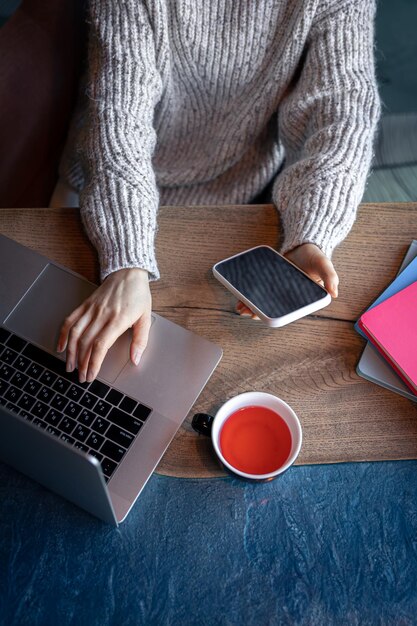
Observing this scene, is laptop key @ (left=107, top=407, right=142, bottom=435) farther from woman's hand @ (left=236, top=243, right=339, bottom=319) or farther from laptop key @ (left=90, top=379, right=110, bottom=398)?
woman's hand @ (left=236, top=243, right=339, bottom=319)

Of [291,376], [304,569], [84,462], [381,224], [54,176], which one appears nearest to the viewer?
[84,462]

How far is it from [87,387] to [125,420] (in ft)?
0.22

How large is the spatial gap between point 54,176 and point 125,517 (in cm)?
80

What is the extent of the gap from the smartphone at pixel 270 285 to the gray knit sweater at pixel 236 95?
53 millimetres

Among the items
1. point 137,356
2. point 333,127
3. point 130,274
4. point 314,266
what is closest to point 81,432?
point 137,356

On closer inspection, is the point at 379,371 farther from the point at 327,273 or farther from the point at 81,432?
the point at 81,432

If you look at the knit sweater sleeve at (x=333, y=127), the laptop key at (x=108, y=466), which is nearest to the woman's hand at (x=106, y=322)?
the laptop key at (x=108, y=466)

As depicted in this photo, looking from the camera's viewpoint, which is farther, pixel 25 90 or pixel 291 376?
pixel 25 90

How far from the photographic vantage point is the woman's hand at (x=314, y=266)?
73 cm

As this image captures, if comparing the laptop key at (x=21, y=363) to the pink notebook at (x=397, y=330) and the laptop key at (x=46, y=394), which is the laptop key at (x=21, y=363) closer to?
the laptop key at (x=46, y=394)

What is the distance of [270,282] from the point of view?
2.38ft

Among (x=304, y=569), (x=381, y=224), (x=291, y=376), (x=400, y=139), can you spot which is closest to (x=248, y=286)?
(x=291, y=376)

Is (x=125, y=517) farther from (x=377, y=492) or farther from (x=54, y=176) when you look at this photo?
(x=54, y=176)

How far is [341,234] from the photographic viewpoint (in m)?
0.77
